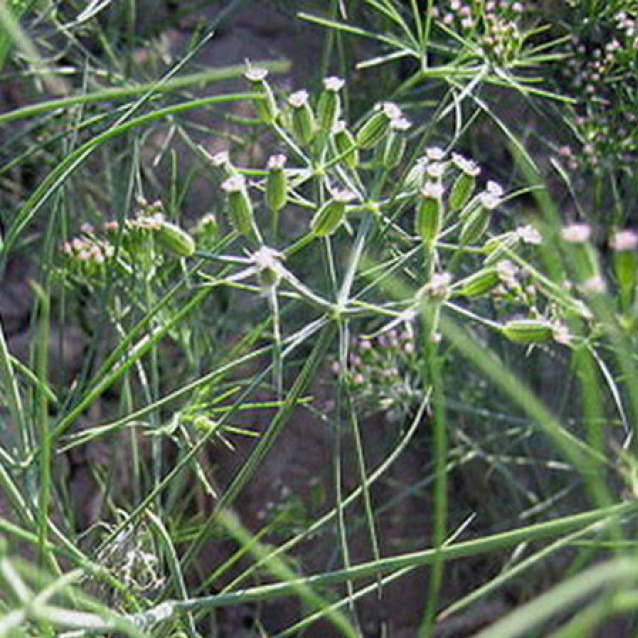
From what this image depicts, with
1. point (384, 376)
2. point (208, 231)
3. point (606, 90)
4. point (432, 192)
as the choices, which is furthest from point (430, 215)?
point (606, 90)

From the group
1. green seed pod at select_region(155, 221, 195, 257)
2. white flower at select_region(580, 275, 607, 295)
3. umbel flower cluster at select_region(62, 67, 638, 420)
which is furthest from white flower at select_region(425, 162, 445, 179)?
white flower at select_region(580, 275, 607, 295)

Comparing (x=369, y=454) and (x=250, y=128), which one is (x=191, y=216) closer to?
(x=250, y=128)

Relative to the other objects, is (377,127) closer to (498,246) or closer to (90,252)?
(498,246)

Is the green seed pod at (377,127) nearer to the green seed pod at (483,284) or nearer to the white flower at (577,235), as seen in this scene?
the green seed pod at (483,284)

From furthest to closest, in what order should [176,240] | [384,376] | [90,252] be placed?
[384,376], [90,252], [176,240]

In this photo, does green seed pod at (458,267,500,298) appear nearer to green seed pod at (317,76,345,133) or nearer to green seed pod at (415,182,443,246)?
green seed pod at (415,182,443,246)

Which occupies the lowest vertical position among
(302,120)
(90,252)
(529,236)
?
(90,252)
